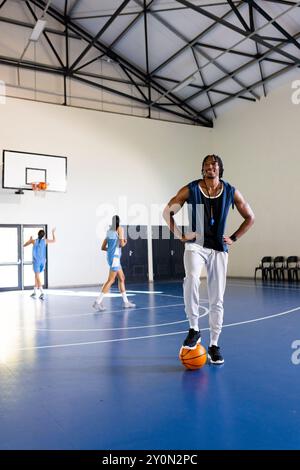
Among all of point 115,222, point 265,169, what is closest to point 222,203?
point 115,222

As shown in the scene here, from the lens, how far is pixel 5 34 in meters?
15.2

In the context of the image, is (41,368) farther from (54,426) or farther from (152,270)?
(152,270)

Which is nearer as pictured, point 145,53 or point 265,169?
point 145,53

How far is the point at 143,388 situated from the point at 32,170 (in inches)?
482

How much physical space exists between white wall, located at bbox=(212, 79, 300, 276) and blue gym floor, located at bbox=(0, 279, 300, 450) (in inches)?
394

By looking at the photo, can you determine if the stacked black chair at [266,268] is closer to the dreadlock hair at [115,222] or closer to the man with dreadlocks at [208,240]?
the dreadlock hair at [115,222]

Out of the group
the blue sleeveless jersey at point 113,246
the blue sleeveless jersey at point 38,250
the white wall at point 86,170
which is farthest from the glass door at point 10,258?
the blue sleeveless jersey at point 113,246

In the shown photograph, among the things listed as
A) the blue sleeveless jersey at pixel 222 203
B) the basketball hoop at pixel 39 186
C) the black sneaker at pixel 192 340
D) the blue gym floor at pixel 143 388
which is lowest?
the blue gym floor at pixel 143 388

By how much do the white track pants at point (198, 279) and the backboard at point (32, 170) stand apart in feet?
37.4

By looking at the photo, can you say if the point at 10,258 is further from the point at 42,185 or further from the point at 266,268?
the point at 266,268

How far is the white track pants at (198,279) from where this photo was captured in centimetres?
418

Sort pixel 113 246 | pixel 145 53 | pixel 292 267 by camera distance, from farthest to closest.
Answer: pixel 145 53 → pixel 292 267 → pixel 113 246

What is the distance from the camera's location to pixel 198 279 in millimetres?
4234
